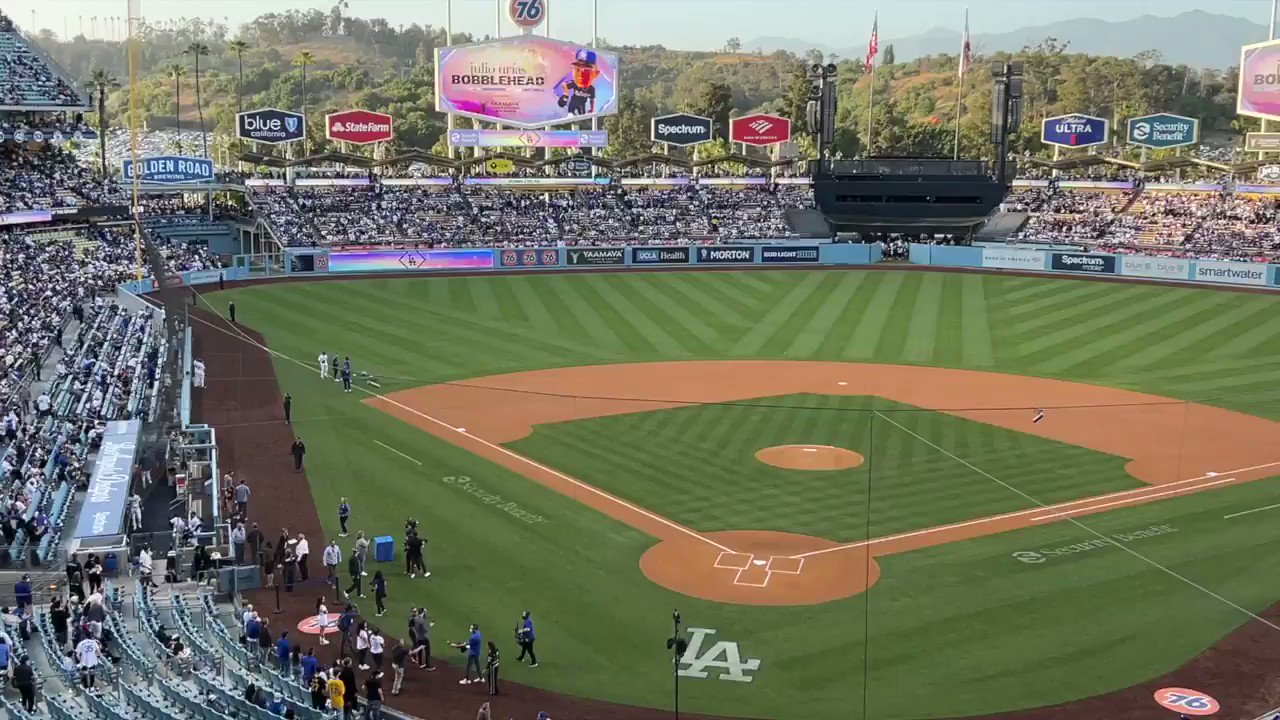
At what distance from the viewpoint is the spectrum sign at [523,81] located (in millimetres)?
77000

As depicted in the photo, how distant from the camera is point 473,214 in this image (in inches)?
3029

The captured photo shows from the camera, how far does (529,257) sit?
70.2 metres

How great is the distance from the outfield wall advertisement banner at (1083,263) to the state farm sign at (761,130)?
83.4 feet

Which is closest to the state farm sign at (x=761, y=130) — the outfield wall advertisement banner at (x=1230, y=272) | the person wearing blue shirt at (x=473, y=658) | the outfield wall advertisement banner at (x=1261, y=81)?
the outfield wall advertisement banner at (x=1261, y=81)

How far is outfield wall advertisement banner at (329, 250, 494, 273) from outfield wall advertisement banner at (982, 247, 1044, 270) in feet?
98.1

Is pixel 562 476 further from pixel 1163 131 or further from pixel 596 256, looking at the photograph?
pixel 1163 131

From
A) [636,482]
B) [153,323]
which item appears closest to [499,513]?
[636,482]

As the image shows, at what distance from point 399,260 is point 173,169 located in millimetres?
14278

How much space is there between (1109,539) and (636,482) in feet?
34.5

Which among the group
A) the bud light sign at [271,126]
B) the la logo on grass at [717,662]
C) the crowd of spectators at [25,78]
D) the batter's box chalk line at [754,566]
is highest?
the crowd of spectators at [25,78]

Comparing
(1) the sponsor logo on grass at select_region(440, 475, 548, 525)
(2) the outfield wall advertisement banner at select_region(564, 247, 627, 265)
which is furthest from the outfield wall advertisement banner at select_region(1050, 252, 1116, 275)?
(1) the sponsor logo on grass at select_region(440, 475, 548, 525)

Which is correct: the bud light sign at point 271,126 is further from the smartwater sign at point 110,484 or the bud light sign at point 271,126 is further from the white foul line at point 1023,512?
the white foul line at point 1023,512

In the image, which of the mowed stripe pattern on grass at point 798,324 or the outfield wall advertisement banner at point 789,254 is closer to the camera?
the mowed stripe pattern on grass at point 798,324

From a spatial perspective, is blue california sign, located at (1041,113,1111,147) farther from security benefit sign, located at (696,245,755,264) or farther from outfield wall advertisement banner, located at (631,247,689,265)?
outfield wall advertisement banner, located at (631,247,689,265)
